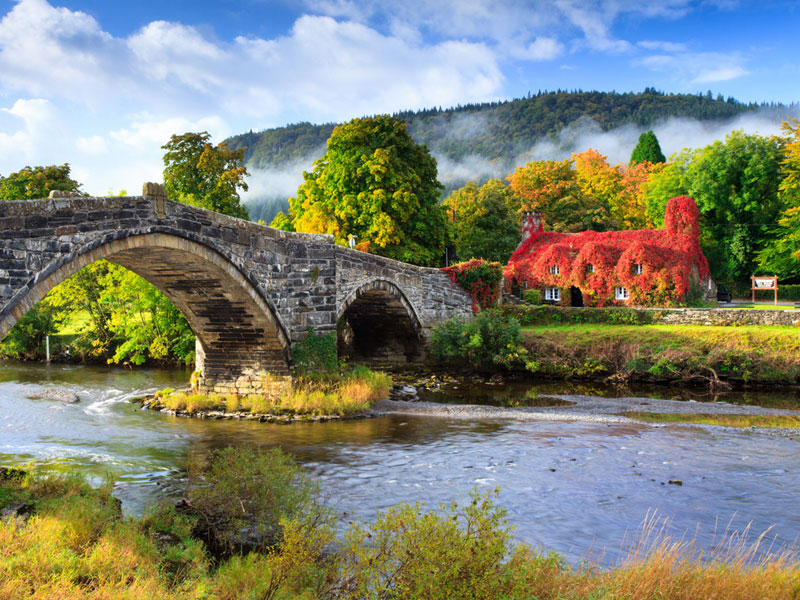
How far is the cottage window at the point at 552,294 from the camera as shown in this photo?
1195 inches

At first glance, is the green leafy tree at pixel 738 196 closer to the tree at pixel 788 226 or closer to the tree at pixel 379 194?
the tree at pixel 788 226

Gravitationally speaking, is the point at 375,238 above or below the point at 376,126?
below

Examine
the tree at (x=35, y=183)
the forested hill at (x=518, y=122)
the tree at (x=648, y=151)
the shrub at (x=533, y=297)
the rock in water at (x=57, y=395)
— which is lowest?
the rock in water at (x=57, y=395)

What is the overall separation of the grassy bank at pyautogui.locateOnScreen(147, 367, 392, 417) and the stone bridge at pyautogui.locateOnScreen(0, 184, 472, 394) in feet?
1.62

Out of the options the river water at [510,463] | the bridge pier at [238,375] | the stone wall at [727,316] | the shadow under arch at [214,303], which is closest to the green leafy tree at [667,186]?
the stone wall at [727,316]

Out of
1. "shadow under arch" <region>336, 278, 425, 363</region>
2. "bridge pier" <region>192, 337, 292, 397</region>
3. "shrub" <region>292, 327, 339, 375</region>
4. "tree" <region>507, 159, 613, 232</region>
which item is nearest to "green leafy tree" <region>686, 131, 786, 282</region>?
"tree" <region>507, 159, 613, 232</region>

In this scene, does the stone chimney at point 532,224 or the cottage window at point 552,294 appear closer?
the cottage window at point 552,294

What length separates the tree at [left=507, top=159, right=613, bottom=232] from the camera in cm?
3697

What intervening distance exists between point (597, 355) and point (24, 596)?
18.0 m

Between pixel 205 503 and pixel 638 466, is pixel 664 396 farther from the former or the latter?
pixel 205 503

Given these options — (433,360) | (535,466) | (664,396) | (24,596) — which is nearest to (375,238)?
(433,360)

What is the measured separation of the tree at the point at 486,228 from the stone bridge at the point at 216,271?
45.6 ft

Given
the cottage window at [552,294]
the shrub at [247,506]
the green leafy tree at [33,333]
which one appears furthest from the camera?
the cottage window at [552,294]

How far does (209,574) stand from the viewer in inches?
232
